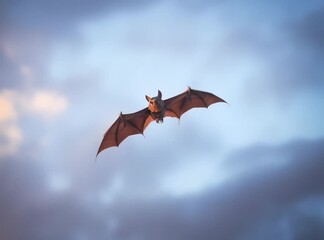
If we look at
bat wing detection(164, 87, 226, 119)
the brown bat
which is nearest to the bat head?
the brown bat

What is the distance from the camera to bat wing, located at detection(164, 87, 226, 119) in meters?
29.9

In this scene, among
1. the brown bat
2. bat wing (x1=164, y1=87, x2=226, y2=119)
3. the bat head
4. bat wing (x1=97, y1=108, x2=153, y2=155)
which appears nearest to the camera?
the bat head

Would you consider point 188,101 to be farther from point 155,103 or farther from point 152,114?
point 155,103

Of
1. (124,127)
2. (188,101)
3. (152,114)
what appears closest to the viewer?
(152,114)

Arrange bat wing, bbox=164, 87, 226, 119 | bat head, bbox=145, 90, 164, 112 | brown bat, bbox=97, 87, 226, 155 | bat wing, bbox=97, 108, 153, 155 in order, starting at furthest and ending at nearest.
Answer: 1. bat wing, bbox=97, 108, 153, 155
2. bat wing, bbox=164, 87, 226, 119
3. brown bat, bbox=97, 87, 226, 155
4. bat head, bbox=145, 90, 164, 112

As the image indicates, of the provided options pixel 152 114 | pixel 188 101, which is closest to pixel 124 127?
pixel 152 114

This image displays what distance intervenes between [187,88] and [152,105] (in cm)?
354

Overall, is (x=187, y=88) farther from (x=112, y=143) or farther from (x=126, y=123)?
(x=112, y=143)

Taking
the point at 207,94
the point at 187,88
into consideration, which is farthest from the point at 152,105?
the point at 207,94

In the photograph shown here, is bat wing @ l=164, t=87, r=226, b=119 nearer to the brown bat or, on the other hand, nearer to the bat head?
the brown bat

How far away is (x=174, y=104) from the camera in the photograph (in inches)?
1222

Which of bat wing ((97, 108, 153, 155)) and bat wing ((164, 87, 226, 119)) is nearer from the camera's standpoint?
bat wing ((164, 87, 226, 119))

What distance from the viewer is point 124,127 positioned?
3111 cm

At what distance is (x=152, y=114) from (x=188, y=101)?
4006mm
